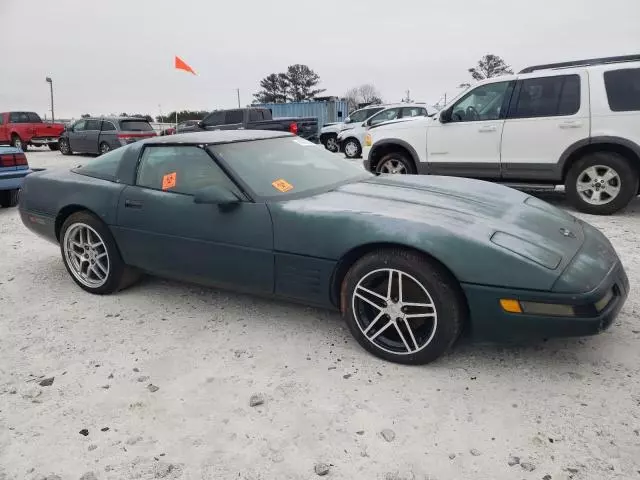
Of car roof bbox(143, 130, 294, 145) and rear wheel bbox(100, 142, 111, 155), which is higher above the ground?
rear wheel bbox(100, 142, 111, 155)

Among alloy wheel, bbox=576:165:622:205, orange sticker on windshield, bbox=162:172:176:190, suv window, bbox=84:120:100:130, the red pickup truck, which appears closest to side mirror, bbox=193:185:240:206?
orange sticker on windshield, bbox=162:172:176:190

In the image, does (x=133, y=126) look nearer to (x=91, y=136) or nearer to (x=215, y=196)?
(x=91, y=136)

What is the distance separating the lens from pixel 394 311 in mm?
2555

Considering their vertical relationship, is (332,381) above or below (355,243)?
below

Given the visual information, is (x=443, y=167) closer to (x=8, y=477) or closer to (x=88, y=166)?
(x=88, y=166)

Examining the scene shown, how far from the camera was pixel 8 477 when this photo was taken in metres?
1.91

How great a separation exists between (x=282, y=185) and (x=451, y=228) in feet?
3.72

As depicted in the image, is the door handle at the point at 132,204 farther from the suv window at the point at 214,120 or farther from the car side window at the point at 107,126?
the car side window at the point at 107,126

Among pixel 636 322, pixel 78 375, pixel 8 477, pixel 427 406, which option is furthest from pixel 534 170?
pixel 8 477

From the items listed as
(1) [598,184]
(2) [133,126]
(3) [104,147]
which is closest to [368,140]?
(1) [598,184]

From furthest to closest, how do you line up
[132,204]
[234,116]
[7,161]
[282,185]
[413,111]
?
1. [234,116]
2. [413,111]
3. [7,161]
4. [132,204]
5. [282,185]

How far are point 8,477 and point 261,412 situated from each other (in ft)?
3.38

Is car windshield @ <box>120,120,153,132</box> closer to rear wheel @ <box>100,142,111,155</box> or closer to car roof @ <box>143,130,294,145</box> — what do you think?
rear wheel @ <box>100,142,111,155</box>

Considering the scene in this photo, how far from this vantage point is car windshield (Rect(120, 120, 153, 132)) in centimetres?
1561
